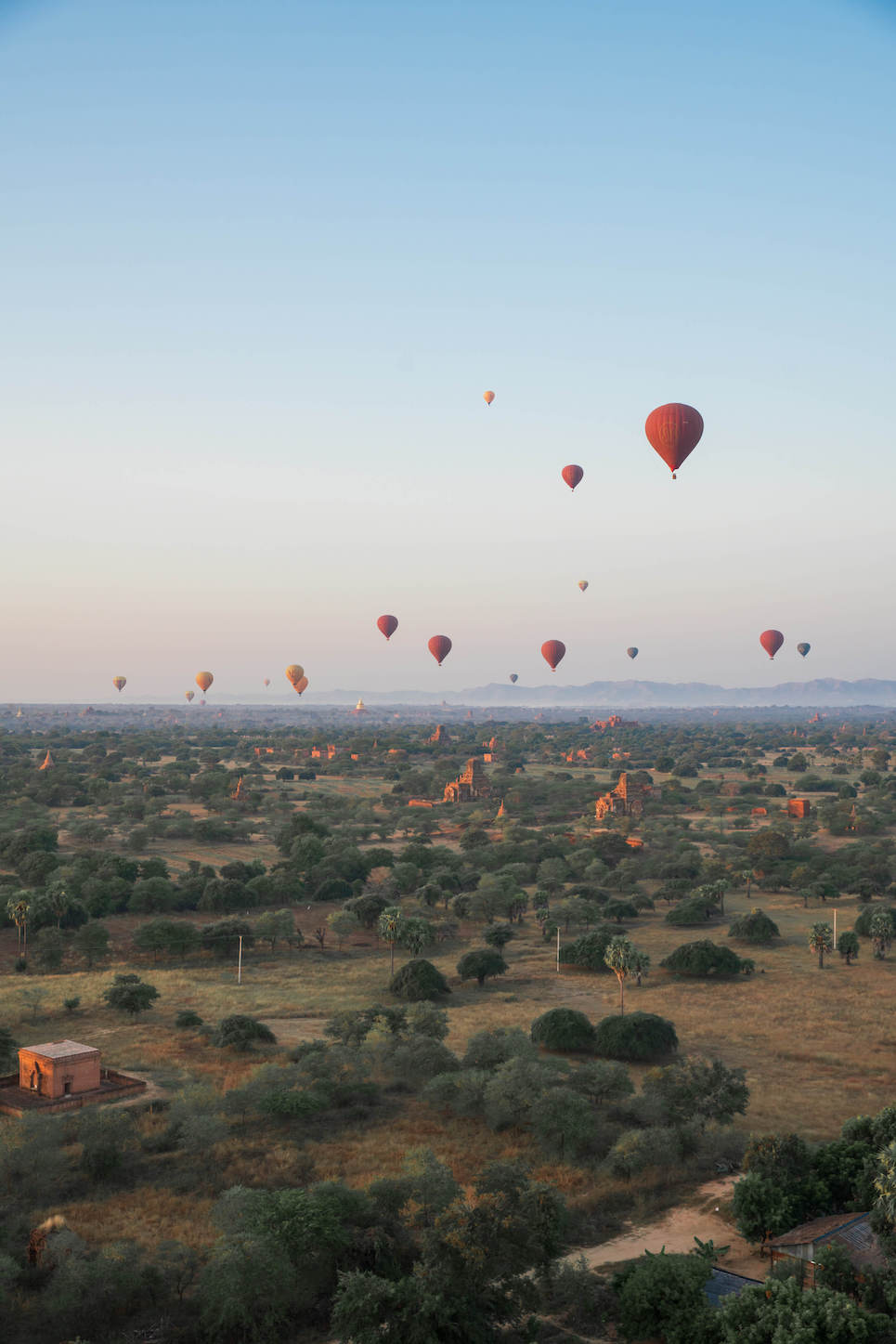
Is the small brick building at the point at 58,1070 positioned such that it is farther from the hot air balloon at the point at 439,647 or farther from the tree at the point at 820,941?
the hot air balloon at the point at 439,647

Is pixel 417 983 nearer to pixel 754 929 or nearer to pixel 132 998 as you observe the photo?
pixel 132 998

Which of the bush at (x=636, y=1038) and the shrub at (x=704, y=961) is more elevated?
the bush at (x=636, y=1038)

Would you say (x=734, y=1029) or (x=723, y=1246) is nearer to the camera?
(x=723, y=1246)

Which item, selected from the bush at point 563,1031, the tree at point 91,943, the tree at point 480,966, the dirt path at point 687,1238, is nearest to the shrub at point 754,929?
the tree at point 480,966

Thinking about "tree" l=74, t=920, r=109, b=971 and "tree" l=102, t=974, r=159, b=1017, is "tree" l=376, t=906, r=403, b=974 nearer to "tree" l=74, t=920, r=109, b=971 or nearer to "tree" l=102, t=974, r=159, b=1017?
"tree" l=102, t=974, r=159, b=1017

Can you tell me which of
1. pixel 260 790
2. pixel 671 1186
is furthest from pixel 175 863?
pixel 671 1186

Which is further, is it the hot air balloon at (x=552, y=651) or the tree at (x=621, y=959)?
the hot air balloon at (x=552, y=651)

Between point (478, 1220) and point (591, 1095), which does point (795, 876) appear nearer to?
point (591, 1095)
